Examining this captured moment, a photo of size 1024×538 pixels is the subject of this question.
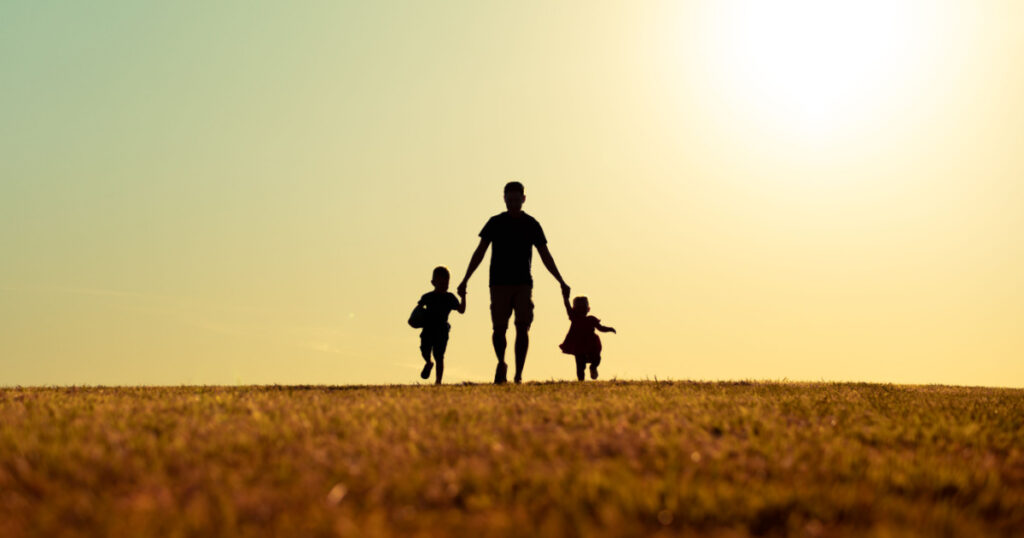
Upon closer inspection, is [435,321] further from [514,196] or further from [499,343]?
[514,196]

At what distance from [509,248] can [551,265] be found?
79 centimetres

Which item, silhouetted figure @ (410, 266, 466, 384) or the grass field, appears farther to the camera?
silhouetted figure @ (410, 266, 466, 384)

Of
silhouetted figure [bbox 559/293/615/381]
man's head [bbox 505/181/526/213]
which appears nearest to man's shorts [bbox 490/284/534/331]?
man's head [bbox 505/181/526/213]

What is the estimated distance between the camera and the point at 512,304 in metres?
13.0

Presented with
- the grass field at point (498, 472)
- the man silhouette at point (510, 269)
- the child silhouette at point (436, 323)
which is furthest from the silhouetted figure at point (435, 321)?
the grass field at point (498, 472)

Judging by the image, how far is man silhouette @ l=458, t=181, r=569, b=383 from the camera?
12.9 m

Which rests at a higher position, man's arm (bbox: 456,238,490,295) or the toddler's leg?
man's arm (bbox: 456,238,490,295)

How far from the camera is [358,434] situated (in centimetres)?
568

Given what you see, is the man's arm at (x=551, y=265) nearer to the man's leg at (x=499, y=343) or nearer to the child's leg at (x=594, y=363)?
the man's leg at (x=499, y=343)

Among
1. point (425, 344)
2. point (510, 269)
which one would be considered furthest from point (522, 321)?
point (425, 344)

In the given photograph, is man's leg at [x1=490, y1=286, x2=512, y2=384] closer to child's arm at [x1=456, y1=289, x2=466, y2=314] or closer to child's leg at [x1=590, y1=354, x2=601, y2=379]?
child's arm at [x1=456, y1=289, x2=466, y2=314]

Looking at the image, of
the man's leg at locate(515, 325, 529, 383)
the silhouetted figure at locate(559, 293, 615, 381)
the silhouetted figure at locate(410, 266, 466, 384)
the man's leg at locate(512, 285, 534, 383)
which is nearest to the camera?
the man's leg at locate(512, 285, 534, 383)

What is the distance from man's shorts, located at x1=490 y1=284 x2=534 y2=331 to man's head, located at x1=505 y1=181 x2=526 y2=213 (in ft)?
3.92

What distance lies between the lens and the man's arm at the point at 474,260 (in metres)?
13.1
